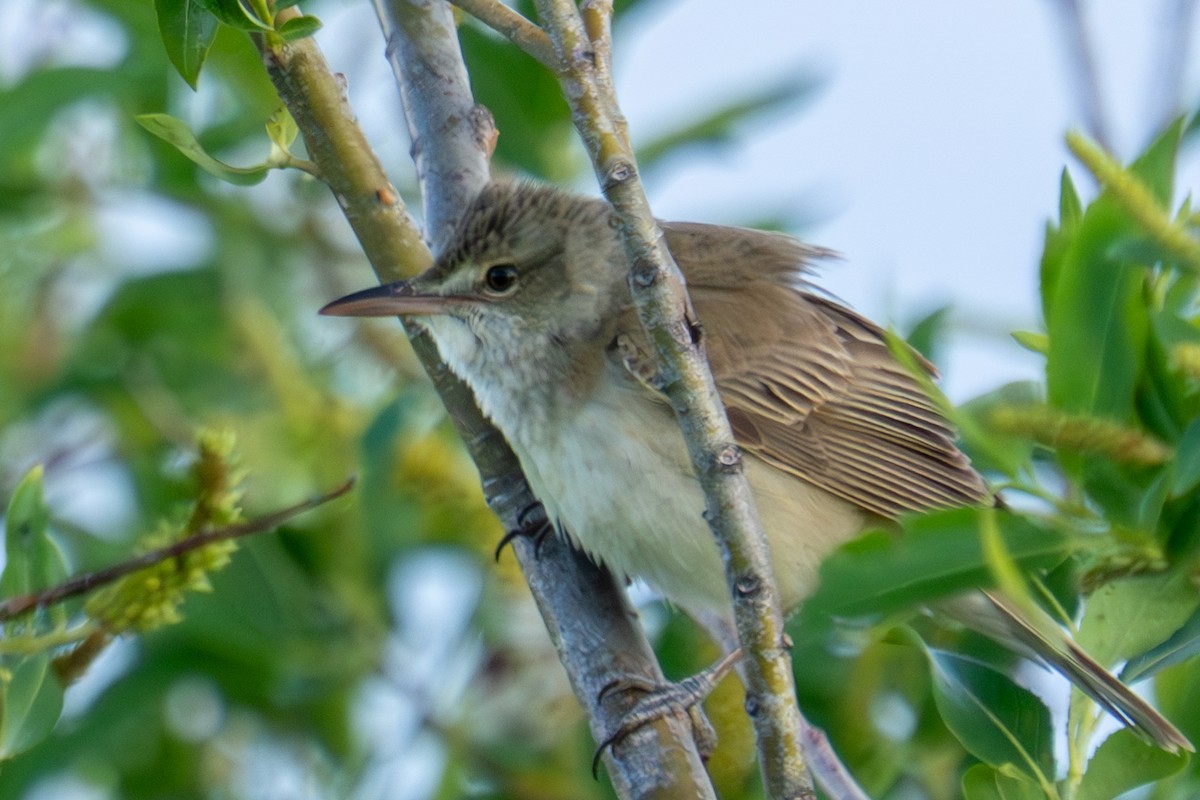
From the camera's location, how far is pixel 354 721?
3.74 m

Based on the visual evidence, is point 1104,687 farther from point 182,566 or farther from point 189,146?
point 189,146

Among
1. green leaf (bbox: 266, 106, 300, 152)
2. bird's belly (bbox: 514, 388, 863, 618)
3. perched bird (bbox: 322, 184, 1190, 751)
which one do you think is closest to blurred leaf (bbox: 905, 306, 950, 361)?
perched bird (bbox: 322, 184, 1190, 751)

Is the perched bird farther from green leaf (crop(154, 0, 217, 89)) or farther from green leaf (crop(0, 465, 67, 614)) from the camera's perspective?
green leaf (crop(154, 0, 217, 89))

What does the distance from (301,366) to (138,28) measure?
3.29 ft

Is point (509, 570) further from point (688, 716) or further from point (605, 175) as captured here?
point (605, 175)

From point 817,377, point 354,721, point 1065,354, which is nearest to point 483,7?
point 1065,354

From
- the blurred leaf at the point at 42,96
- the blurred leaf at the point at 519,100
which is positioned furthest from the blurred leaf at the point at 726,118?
the blurred leaf at the point at 42,96

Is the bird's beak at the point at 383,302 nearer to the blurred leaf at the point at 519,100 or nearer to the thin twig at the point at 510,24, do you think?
the blurred leaf at the point at 519,100

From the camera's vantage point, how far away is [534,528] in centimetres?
336

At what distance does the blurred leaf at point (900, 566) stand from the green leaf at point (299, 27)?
115 cm

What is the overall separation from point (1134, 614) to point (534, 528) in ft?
4.42

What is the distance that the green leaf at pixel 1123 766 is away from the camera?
2.35 metres

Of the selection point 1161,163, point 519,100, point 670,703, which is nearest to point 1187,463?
point 1161,163

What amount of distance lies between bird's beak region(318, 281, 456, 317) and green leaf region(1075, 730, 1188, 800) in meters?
1.71
